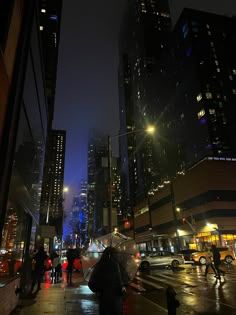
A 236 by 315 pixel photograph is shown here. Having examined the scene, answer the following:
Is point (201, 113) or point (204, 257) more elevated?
point (201, 113)

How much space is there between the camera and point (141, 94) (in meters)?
158

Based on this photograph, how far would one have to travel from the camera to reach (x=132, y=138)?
179500 millimetres

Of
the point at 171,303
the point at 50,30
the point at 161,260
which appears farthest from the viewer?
the point at 50,30

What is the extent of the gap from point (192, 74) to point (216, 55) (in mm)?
13068

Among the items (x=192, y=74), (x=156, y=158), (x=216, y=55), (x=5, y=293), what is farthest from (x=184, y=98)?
(x=5, y=293)

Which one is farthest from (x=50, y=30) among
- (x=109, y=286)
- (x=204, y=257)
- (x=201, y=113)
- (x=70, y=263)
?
(x=109, y=286)

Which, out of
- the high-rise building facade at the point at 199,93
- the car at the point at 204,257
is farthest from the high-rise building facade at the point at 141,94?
the car at the point at 204,257

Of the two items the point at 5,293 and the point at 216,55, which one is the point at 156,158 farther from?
the point at 5,293

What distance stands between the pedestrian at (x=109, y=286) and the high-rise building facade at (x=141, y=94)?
12261 cm

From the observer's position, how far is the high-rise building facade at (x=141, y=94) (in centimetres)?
14150

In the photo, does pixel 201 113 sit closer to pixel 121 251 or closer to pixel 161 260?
pixel 161 260

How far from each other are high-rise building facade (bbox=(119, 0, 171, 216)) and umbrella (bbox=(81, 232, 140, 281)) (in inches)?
4514

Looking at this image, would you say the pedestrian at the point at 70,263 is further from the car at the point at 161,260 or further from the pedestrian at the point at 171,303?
the pedestrian at the point at 171,303

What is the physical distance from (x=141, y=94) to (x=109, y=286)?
15899 centimetres
